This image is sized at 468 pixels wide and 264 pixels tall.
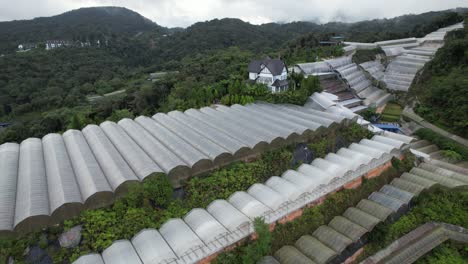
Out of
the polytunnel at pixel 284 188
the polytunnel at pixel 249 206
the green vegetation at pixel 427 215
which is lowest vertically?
the green vegetation at pixel 427 215

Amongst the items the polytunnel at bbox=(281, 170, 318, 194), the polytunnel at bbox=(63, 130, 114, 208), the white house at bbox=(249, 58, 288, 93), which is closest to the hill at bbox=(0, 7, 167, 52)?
the white house at bbox=(249, 58, 288, 93)

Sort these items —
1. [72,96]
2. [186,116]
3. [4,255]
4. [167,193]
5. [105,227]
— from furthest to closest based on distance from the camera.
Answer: [72,96]
[186,116]
[167,193]
[105,227]
[4,255]

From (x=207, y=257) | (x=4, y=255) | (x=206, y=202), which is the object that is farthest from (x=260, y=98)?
(x=4, y=255)

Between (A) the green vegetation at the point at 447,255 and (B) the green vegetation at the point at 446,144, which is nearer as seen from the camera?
(A) the green vegetation at the point at 447,255

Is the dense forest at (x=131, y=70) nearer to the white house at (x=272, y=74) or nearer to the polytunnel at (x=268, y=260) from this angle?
the white house at (x=272, y=74)

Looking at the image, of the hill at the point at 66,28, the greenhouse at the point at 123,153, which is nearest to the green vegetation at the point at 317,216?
the greenhouse at the point at 123,153

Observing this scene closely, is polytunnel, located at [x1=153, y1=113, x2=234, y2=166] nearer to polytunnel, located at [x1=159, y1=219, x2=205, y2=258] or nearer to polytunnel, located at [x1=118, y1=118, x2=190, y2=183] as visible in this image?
polytunnel, located at [x1=118, y1=118, x2=190, y2=183]

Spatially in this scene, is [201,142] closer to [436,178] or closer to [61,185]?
[61,185]

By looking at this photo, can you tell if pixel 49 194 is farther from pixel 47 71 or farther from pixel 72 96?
pixel 47 71
